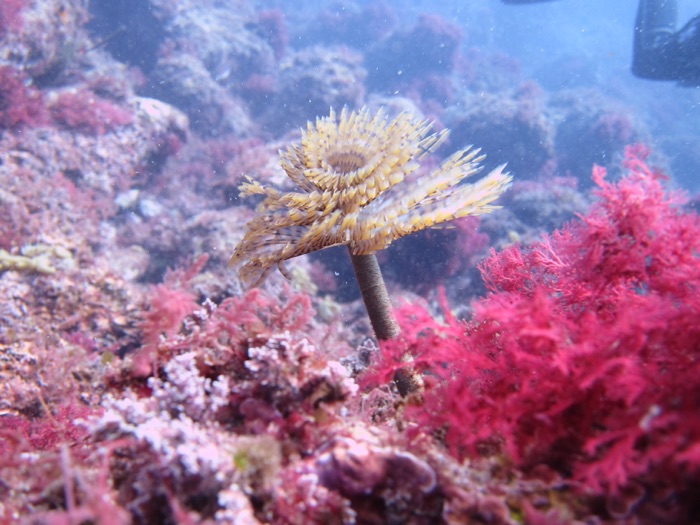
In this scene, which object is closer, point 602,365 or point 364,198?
point 602,365

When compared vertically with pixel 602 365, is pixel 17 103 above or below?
above

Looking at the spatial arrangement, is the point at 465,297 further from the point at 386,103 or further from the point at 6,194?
the point at 386,103

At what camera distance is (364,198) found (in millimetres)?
2059

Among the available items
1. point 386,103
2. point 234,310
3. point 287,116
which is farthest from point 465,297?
point 287,116

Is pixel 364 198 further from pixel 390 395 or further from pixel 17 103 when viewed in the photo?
pixel 17 103

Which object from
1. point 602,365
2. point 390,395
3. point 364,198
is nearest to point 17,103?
point 364,198

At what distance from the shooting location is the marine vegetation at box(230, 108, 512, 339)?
2010 millimetres

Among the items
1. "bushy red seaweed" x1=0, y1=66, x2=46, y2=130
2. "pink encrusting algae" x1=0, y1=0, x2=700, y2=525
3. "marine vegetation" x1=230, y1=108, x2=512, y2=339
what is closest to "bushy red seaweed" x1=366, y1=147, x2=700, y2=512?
"pink encrusting algae" x1=0, y1=0, x2=700, y2=525

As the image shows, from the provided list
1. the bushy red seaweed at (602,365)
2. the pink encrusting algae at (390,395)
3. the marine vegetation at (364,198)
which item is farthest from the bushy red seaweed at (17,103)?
the bushy red seaweed at (602,365)

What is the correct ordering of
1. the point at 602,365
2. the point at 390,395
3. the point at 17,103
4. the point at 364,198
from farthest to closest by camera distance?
the point at 17,103, the point at 390,395, the point at 364,198, the point at 602,365

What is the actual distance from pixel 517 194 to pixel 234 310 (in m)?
11.9

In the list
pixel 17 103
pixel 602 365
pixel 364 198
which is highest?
pixel 17 103

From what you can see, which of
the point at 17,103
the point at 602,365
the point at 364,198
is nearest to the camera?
the point at 602,365

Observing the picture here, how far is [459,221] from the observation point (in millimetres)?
8602
